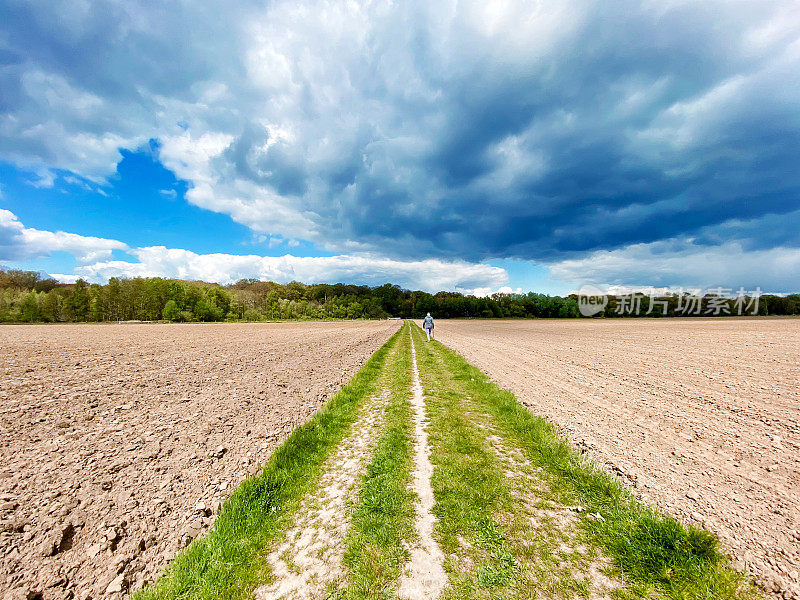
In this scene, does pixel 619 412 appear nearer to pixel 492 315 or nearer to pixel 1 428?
pixel 1 428

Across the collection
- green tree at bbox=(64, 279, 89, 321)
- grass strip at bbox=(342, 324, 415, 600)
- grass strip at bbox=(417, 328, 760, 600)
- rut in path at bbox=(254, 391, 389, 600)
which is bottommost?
rut in path at bbox=(254, 391, 389, 600)

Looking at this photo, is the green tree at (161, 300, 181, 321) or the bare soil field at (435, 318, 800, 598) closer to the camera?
the bare soil field at (435, 318, 800, 598)

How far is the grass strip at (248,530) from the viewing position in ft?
10.6

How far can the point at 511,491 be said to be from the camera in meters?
4.87

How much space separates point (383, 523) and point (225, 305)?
138977 mm

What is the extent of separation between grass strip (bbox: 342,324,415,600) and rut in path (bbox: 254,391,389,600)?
17 centimetres

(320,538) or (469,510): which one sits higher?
(469,510)

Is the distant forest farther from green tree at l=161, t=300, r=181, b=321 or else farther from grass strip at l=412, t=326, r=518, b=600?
grass strip at l=412, t=326, r=518, b=600

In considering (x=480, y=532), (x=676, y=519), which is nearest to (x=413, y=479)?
(x=480, y=532)

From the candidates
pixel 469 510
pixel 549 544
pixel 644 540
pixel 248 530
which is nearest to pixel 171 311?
pixel 248 530

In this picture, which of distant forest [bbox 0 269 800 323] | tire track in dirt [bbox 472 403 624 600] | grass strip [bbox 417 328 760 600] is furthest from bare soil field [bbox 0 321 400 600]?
distant forest [bbox 0 269 800 323]

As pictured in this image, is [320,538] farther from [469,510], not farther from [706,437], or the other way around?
[706,437]

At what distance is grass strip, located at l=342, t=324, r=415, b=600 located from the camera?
3244 millimetres

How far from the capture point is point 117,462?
561 cm
